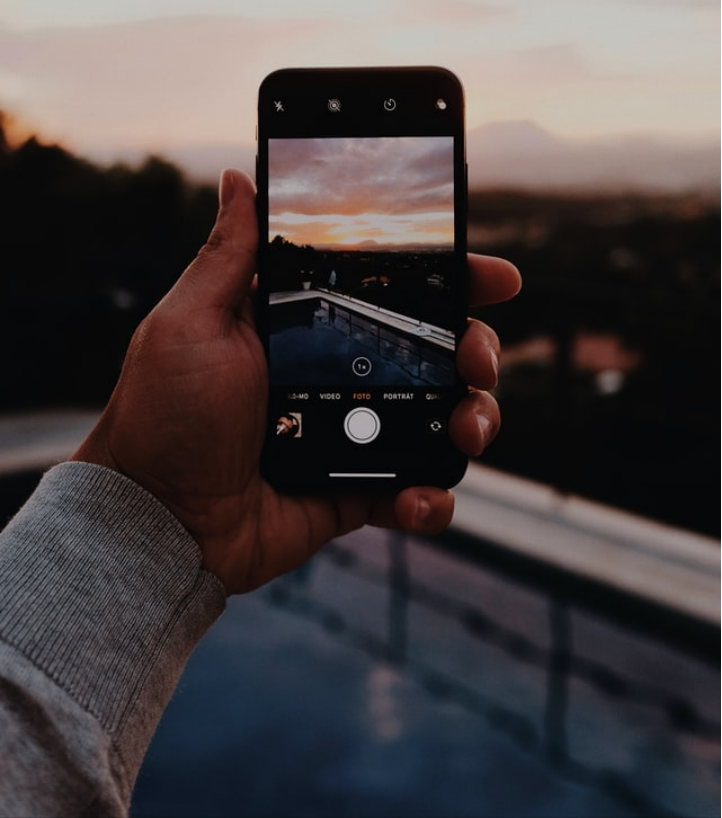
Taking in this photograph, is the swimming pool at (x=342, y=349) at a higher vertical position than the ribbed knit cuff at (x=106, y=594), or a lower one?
higher

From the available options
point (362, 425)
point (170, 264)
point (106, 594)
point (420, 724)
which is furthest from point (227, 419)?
point (170, 264)

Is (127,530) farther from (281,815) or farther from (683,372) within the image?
(683,372)

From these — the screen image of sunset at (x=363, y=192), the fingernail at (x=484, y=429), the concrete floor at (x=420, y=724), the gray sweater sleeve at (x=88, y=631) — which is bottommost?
the concrete floor at (x=420, y=724)

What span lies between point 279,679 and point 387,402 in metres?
1.47

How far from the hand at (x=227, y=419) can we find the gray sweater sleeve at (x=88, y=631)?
71 mm

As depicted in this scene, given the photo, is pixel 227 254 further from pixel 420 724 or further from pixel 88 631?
pixel 420 724

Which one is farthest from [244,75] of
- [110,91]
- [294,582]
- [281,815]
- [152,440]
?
[152,440]

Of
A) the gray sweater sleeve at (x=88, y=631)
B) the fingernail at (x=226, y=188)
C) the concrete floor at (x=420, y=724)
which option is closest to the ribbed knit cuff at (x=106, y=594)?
the gray sweater sleeve at (x=88, y=631)

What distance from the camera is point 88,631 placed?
1.90 ft

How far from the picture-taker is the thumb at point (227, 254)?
81 cm

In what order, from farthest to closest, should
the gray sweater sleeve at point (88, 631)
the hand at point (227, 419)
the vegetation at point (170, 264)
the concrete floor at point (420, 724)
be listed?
the vegetation at point (170, 264) < the concrete floor at point (420, 724) < the hand at point (227, 419) < the gray sweater sleeve at point (88, 631)

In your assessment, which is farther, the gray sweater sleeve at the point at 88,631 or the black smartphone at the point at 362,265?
the black smartphone at the point at 362,265

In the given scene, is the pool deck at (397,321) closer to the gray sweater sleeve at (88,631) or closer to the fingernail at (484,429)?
the fingernail at (484,429)

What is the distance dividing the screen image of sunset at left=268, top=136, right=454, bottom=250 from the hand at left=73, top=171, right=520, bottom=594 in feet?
0.12
